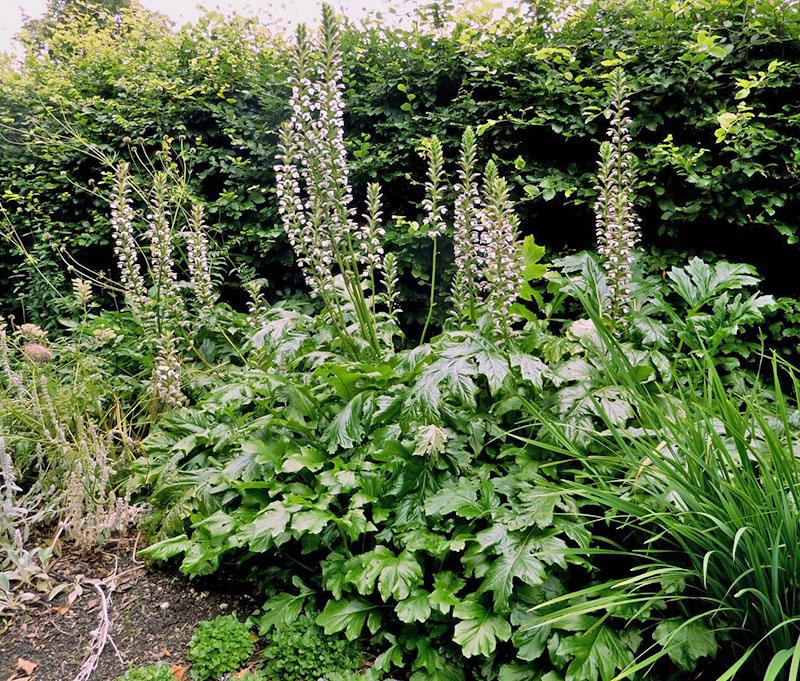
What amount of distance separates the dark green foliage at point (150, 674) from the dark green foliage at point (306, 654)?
0.32 metres

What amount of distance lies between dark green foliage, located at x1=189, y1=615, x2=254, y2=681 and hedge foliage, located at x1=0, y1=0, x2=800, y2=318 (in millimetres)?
2738

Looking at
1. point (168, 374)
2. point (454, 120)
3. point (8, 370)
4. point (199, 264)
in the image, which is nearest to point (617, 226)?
point (454, 120)

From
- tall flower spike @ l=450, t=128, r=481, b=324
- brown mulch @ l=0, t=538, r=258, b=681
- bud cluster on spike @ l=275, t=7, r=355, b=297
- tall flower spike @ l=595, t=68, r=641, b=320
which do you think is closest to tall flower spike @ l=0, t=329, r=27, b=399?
brown mulch @ l=0, t=538, r=258, b=681

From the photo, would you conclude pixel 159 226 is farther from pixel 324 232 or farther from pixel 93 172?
pixel 93 172

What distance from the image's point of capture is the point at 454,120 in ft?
13.7

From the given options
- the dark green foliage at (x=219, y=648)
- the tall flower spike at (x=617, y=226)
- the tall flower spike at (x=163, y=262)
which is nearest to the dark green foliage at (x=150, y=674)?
the dark green foliage at (x=219, y=648)

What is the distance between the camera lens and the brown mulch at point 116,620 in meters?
1.89

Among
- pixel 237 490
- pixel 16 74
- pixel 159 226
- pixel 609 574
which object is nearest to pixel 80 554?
pixel 237 490

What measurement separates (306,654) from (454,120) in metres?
3.67

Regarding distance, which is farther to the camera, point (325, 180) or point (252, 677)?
point (325, 180)

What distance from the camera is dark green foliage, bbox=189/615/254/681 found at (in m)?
1.84

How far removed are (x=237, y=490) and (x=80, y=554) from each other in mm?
808

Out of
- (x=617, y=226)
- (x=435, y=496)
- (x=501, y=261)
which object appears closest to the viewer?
(x=435, y=496)

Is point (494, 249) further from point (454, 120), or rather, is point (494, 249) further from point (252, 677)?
point (454, 120)
